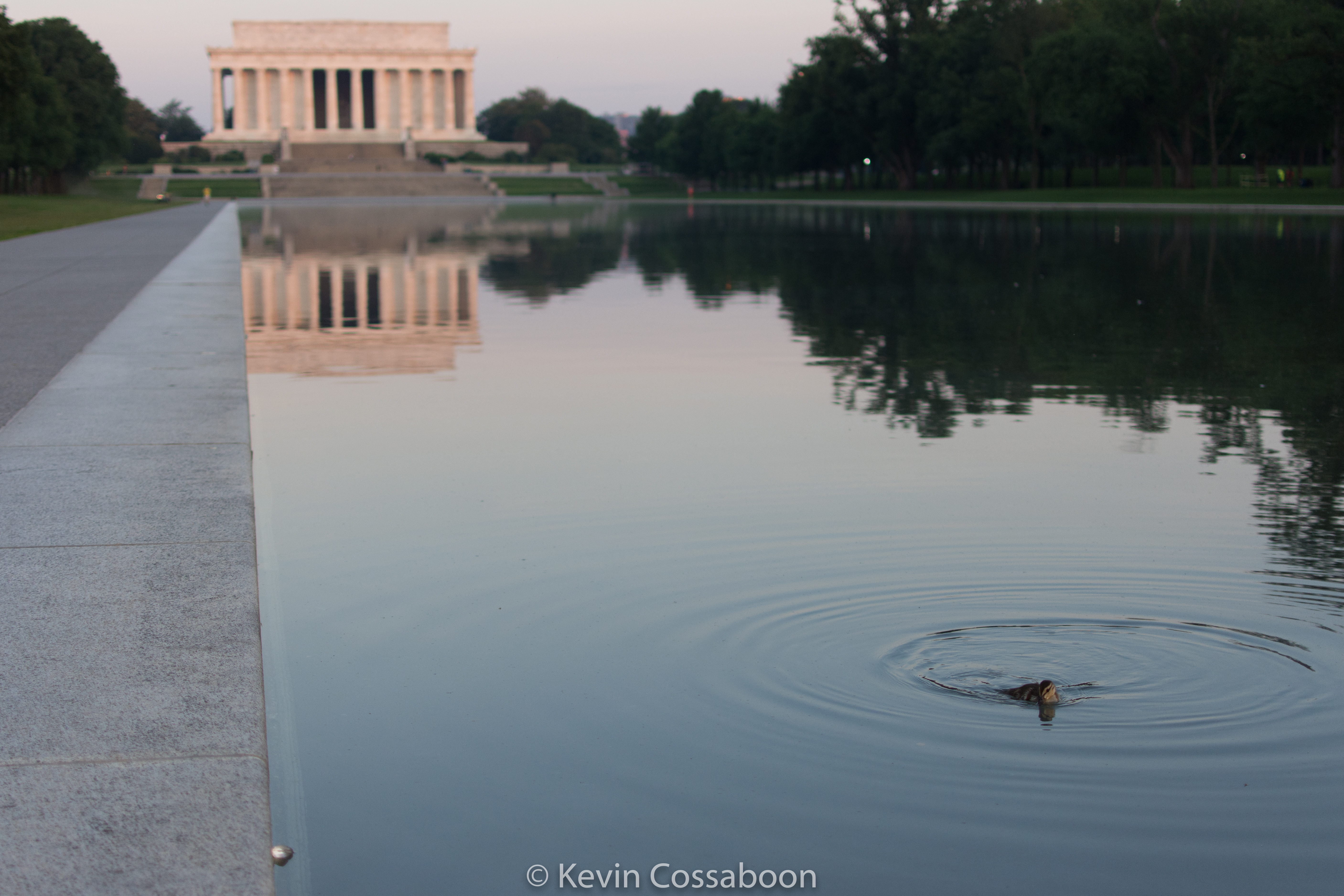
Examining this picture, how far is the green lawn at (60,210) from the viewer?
4384 centimetres

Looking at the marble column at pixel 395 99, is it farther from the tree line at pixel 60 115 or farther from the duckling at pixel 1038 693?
the duckling at pixel 1038 693

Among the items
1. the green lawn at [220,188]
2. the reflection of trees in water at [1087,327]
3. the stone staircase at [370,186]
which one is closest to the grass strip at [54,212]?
the reflection of trees in water at [1087,327]

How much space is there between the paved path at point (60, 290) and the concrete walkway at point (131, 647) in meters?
1.35

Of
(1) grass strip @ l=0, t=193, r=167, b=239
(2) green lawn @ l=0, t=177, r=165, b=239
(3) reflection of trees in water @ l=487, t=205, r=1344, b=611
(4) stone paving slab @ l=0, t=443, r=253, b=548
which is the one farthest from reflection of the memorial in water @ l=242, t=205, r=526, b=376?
(2) green lawn @ l=0, t=177, r=165, b=239

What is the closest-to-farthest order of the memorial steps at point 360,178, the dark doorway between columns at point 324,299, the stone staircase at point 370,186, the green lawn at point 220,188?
the dark doorway between columns at point 324,299 → the green lawn at point 220,188 → the stone staircase at point 370,186 → the memorial steps at point 360,178

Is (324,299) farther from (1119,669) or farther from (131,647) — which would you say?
(1119,669)

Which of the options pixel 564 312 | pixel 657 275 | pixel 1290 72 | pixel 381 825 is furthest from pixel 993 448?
pixel 1290 72

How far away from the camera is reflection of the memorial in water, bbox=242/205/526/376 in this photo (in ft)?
46.3

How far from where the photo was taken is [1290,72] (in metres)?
62.1

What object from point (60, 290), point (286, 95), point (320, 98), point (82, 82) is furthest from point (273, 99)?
point (60, 290)

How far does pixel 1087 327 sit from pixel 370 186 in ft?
327

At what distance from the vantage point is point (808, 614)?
19.7 ft

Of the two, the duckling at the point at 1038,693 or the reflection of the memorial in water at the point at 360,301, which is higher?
the reflection of the memorial in water at the point at 360,301

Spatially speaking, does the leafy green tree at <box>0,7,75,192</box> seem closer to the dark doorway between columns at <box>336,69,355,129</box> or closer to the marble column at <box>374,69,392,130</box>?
the marble column at <box>374,69,392,130</box>
